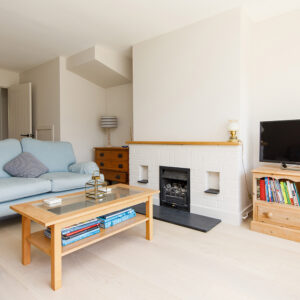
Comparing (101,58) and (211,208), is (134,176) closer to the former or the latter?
(211,208)

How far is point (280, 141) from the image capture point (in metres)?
2.40

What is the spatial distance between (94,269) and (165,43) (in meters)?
2.83

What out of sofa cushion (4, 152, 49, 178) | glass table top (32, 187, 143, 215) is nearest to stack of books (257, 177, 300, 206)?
glass table top (32, 187, 143, 215)

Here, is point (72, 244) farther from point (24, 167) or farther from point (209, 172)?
Result: point (209, 172)

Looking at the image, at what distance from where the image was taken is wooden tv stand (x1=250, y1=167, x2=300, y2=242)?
6.95ft

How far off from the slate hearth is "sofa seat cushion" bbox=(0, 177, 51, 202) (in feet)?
3.82

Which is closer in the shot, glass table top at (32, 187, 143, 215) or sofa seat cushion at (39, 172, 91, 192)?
glass table top at (32, 187, 143, 215)

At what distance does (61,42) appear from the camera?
11.7ft

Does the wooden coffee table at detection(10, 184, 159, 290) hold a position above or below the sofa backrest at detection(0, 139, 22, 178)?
below

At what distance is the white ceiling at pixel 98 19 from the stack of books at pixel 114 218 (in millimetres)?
2234

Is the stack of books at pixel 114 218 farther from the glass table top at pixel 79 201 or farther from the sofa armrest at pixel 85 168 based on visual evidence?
the sofa armrest at pixel 85 168

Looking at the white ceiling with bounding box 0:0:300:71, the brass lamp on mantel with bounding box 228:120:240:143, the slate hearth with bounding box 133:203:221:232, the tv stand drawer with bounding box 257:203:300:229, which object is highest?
the white ceiling with bounding box 0:0:300:71

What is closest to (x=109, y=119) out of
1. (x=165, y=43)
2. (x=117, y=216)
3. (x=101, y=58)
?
(x=101, y=58)

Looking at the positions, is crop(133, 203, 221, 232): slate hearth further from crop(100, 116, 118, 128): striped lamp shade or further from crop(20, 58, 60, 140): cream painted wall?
crop(20, 58, 60, 140): cream painted wall
